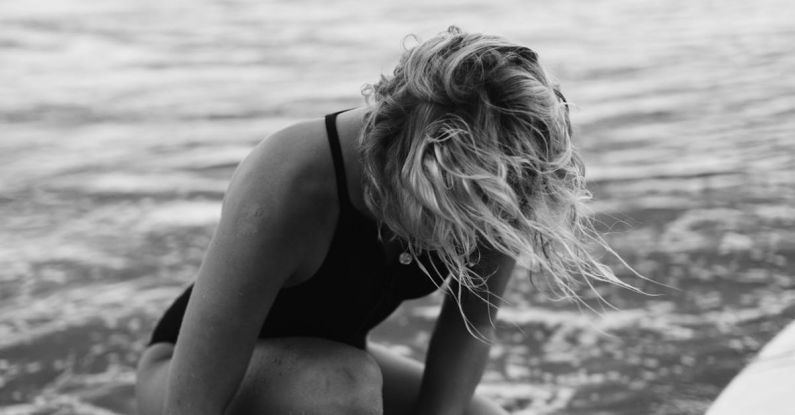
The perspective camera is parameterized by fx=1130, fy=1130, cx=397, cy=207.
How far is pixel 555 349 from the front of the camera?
10.6 feet

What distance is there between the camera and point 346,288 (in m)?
1.91

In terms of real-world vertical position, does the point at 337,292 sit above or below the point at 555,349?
above

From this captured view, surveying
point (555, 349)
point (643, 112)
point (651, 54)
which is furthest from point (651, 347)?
point (651, 54)

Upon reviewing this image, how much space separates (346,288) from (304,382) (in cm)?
17

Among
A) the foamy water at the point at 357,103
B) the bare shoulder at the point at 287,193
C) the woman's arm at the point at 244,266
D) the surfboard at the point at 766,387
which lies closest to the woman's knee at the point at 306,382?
the woman's arm at the point at 244,266

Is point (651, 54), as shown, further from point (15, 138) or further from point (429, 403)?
point (429, 403)

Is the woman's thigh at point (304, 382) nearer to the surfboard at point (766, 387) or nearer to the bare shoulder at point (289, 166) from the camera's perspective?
the bare shoulder at point (289, 166)

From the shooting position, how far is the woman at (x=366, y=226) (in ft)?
5.22

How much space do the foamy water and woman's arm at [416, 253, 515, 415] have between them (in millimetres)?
728

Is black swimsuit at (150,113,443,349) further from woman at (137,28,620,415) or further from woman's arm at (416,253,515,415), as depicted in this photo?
woman's arm at (416,253,515,415)

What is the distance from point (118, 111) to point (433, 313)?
3.21 meters

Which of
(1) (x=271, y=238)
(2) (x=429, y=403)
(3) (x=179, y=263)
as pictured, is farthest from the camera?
(3) (x=179, y=263)

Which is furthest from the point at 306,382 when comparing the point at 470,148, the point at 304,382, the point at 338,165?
the point at 470,148

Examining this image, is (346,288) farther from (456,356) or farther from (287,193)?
(456,356)
